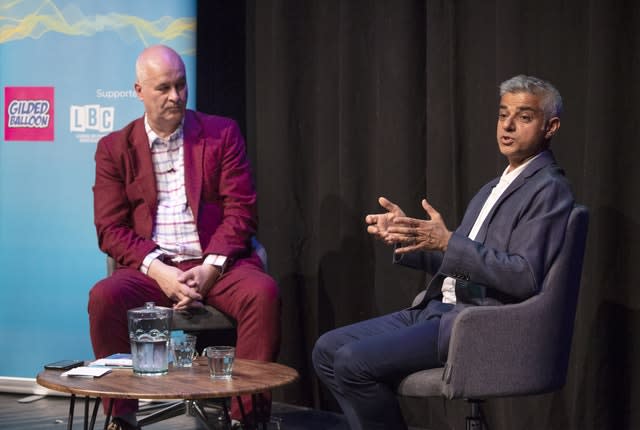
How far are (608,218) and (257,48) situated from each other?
205 centimetres

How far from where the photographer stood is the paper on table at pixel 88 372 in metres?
2.61

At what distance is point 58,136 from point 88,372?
77.4 inches

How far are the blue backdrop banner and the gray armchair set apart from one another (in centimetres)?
223

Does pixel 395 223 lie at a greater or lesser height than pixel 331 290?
greater

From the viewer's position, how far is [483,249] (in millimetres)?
2545

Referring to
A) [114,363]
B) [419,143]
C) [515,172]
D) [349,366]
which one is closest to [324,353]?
[349,366]

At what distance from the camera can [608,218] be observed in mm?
3227

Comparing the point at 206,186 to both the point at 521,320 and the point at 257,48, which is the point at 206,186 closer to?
the point at 257,48

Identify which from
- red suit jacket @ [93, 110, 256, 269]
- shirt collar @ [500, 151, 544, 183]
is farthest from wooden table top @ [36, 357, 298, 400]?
red suit jacket @ [93, 110, 256, 269]

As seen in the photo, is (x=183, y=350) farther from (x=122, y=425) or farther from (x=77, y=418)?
(x=77, y=418)

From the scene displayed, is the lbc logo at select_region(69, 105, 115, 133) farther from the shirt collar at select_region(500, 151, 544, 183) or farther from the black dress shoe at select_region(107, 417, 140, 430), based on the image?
the shirt collar at select_region(500, 151, 544, 183)

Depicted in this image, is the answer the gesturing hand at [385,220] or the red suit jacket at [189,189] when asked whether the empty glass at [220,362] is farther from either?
the red suit jacket at [189,189]

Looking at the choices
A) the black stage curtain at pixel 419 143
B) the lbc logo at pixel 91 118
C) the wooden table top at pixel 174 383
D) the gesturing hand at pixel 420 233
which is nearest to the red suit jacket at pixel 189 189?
the lbc logo at pixel 91 118

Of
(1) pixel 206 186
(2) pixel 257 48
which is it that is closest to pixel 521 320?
(1) pixel 206 186
